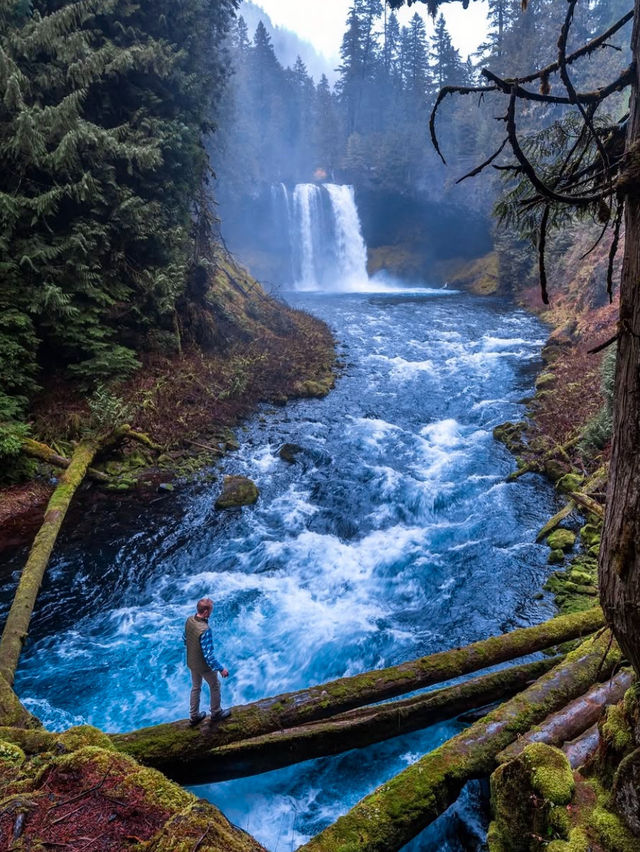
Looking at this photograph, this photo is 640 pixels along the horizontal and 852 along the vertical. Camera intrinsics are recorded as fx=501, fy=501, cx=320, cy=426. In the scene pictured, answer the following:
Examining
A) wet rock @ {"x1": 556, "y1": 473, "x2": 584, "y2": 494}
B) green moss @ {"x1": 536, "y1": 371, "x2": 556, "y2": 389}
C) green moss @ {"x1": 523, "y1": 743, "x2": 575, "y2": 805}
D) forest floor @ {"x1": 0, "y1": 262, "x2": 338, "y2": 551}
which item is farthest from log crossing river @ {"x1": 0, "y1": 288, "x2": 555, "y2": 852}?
green moss @ {"x1": 536, "y1": 371, "x2": 556, "y2": 389}

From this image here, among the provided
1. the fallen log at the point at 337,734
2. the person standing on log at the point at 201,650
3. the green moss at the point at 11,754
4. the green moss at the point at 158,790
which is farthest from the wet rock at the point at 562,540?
the green moss at the point at 11,754

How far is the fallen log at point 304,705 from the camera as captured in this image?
4996 millimetres

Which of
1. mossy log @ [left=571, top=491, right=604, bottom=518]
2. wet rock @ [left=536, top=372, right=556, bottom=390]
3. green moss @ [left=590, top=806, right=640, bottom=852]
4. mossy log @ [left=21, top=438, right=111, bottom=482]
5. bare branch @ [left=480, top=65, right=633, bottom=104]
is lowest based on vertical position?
mossy log @ [left=571, top=491, right=604, bottom=518]

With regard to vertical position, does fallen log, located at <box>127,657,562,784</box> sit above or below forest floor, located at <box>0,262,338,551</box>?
below

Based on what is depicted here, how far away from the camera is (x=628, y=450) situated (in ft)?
8.83

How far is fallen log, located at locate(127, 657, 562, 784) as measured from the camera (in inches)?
202

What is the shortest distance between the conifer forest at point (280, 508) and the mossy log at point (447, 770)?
3 centimetres

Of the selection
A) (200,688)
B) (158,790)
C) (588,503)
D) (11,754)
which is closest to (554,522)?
(588,503)

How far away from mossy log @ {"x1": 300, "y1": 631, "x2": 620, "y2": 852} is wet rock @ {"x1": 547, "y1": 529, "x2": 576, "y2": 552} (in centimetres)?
464

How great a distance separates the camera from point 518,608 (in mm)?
8609

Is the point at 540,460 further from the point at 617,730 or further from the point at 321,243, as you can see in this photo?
the point at 321,243

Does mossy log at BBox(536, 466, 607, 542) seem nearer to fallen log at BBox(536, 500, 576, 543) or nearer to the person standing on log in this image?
fallen log at BBox(536, 500, 576, 543)

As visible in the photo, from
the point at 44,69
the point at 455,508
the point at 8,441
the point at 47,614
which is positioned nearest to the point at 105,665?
the point at 47,614

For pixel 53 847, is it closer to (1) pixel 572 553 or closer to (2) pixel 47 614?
(2) pixel 47 614
